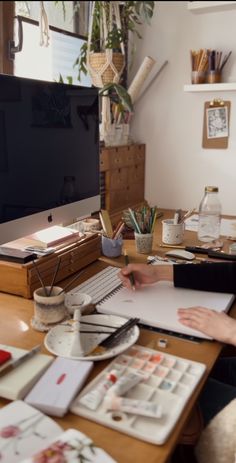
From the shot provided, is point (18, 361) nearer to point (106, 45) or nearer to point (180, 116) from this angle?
point (106, 45)

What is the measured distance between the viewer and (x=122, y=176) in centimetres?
203

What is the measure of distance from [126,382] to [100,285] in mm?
436

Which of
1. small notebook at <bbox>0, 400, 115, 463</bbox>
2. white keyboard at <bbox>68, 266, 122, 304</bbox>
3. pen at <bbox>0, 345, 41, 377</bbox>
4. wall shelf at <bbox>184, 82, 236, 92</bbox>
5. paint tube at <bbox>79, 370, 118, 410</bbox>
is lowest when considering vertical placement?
small notebook at <bbox>0, 400, 115, 463</bbox>

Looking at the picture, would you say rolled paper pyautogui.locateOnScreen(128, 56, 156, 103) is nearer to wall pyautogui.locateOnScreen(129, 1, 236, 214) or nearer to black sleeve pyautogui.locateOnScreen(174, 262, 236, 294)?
wall pyautogui.locateOnScreen(129, 1, 236, 214)

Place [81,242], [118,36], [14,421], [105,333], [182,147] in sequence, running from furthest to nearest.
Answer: [182,147] → [118,36] → [81,242] → [105,333] → [14,421]

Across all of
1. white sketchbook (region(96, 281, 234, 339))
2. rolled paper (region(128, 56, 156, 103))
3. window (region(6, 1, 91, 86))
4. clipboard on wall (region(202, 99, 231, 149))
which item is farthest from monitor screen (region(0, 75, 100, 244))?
clipboard on wall (region(202, 99, 231, 149))

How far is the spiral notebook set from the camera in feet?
2.84

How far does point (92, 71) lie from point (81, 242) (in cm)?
95

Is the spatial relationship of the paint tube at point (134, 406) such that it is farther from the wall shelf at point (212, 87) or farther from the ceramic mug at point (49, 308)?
the wall shelf at point (212, 87)

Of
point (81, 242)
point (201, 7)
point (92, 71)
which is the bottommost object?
point (81, 242)

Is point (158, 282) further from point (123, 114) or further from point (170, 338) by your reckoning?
point (123, 114)

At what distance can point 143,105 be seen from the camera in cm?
221

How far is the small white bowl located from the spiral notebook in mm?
29

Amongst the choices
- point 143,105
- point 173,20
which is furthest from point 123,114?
point 173,20
